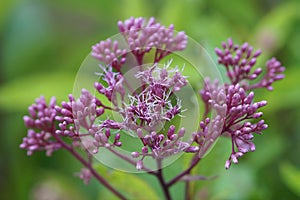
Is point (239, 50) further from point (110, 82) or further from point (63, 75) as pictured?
point (63, 75)

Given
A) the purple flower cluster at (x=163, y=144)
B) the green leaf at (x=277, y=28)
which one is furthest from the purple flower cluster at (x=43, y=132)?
the green leaf at (x=277, y=28)

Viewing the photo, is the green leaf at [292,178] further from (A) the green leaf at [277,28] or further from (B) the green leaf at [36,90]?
(B) the green leaf at [36,90]

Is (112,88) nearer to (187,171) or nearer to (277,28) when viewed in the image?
(187,171)

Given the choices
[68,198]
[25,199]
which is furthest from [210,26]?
[25,199]

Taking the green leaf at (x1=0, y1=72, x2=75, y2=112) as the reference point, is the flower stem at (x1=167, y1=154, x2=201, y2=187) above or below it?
below

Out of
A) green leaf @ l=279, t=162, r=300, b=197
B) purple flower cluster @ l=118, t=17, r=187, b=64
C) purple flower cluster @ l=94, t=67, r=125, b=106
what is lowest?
green leaf @ l=279, t=162, r=300, b=197

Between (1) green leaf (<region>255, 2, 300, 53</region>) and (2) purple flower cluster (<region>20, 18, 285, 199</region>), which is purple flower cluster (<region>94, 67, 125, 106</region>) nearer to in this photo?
(2) purple flower cluster (<region>20, 18, 285, 199</region>)

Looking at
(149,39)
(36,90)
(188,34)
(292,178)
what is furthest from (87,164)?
(36,90)

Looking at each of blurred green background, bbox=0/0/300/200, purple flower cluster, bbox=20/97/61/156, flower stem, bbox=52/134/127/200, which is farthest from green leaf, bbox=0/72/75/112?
flower stem, bbox=52/134/127/200
